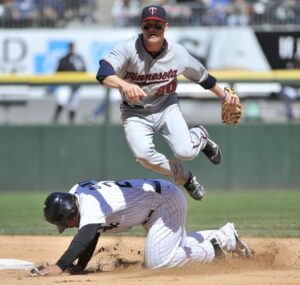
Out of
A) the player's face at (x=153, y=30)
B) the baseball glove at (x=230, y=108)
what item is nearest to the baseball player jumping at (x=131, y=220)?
the baseball glove at (x=230, y=108)

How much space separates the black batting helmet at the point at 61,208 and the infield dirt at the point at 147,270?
0.41 metres

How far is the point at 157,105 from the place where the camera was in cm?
705

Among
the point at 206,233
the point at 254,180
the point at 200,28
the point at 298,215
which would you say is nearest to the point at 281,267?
the point at 206,233

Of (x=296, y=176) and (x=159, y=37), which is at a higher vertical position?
(x=159, y=37)

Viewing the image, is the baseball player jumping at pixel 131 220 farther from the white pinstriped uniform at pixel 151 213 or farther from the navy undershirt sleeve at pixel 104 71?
the navy undershirt sleeve at pixel 104 71

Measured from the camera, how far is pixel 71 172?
14.2 metres

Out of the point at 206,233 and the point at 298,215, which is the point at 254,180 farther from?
the point at 206,233

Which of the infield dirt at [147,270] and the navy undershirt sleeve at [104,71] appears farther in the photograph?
the navy undershirt sleeve at [104,71]

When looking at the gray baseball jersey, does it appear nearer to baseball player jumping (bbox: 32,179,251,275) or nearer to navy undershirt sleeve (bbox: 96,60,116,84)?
navy undershirt sleeve (bbox: 96,60,116,84)

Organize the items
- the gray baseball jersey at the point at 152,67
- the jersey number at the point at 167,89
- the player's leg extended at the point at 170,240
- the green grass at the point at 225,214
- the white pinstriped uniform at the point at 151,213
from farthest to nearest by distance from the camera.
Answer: the green grass at the point at 225,214, the jersey number at the point at 167,89, the gray baseball jersey at the point at 152,67, the player's leg extended at the point at 170,240, the white pinstriped uniform at the point at 151,213

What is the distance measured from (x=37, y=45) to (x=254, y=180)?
632 cm

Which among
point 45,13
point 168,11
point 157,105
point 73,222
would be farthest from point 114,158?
point 73,222

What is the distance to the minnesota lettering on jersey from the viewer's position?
22.4ft

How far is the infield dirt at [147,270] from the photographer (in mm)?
5617
